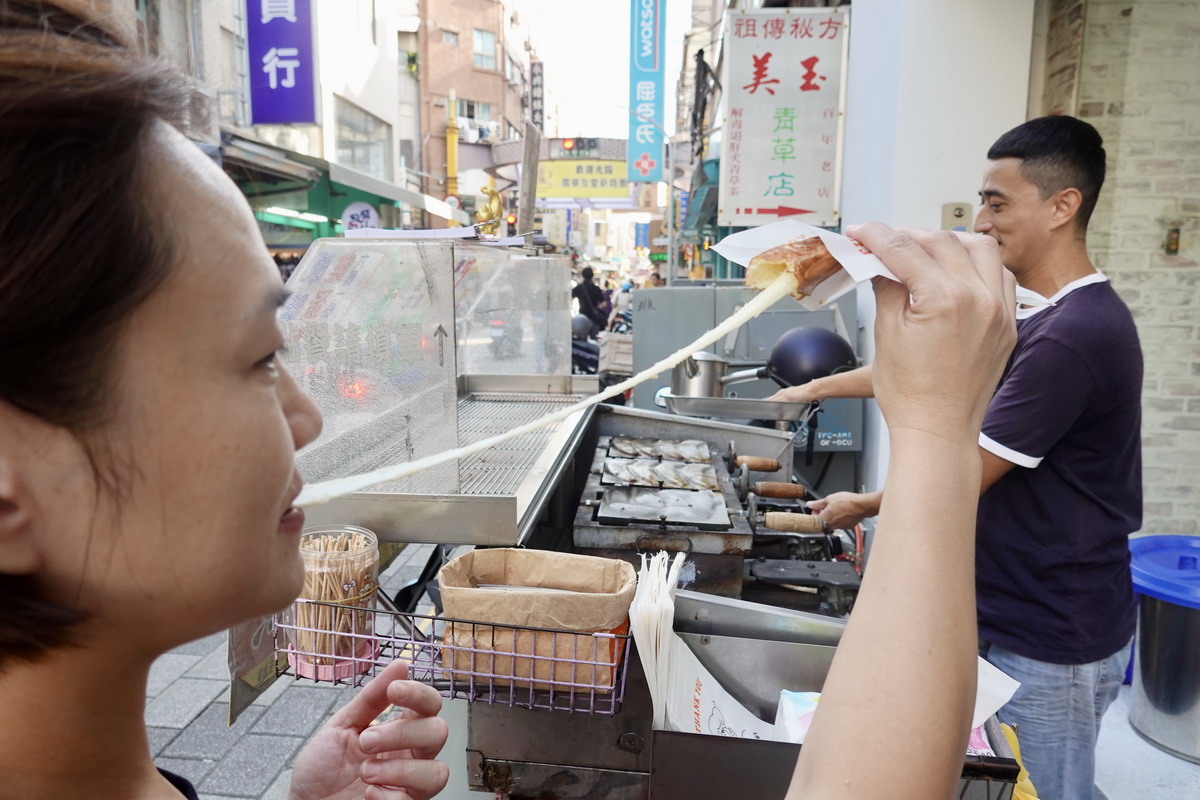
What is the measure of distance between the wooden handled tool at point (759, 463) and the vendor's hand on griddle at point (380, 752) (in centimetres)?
199

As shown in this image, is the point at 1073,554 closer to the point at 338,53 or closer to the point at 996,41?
the point at 996,41

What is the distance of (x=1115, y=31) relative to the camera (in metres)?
4.10

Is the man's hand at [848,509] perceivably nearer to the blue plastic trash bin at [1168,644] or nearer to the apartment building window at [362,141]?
the blue plastic trash bin at [1168,644]

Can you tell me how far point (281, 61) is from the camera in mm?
10586

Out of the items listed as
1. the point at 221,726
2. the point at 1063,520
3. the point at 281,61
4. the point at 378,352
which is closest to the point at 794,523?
the point at 1063,520

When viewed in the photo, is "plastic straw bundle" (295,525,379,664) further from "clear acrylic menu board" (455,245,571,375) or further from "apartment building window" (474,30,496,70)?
"apartment building window" (474,30,496,70)

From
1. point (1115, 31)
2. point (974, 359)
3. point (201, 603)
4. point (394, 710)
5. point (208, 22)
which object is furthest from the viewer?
point (208, 22)

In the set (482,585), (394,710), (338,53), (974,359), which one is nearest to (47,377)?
(974,359)

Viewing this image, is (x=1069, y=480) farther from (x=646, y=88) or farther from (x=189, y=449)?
(x=646, y=88)

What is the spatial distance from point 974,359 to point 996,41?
14.9 ft

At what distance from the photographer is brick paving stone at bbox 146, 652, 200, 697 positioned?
12.8 ft

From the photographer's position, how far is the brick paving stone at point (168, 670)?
154 inches

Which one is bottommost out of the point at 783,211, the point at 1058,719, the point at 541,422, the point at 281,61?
the point at 1058,719

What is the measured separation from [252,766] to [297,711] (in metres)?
0.46
